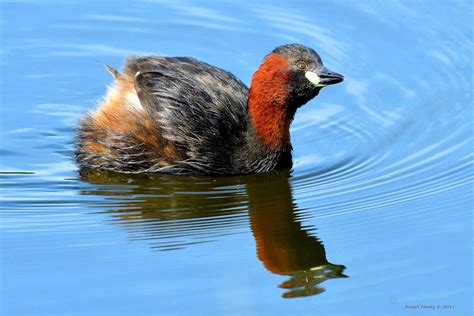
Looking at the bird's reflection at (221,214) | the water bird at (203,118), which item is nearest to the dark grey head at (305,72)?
the water bird at (203,118)

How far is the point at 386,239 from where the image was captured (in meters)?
8.30

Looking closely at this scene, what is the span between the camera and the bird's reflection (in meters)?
8.05

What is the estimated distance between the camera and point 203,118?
379 inches

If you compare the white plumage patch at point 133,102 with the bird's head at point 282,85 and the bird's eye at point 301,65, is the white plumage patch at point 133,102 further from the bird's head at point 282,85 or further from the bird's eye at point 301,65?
the bird's eye at point 301,65

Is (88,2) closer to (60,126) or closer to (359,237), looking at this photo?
(60,126)

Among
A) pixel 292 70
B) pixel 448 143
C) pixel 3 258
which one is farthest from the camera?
pixel 448 143

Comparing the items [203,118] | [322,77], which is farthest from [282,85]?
[203,118]

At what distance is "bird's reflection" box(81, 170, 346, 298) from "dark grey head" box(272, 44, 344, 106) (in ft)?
2.40

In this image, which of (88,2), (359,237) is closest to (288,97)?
(359,237)

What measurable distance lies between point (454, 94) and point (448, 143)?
1006mm

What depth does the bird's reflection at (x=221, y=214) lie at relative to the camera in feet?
26.4

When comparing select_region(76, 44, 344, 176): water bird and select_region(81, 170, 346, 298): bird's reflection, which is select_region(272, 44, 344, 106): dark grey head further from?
select_region(81, 170, 346, 298): bird's reflection

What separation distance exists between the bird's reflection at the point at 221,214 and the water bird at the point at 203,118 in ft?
0.45

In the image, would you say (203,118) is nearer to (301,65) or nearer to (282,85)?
(282,85)
